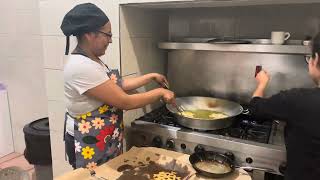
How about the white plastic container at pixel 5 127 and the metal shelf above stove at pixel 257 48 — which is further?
the white plastic container at pixel 5 127

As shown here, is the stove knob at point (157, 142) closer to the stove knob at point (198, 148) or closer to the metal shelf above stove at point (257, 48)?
the stove knob at point (198, 148)

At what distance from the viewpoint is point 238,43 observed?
51.9 inches

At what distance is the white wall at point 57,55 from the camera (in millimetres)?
1309

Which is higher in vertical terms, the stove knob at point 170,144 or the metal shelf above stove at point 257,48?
the metal shelf above stove at point 257,48

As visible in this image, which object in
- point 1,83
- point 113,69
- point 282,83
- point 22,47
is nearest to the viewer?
point 113,69

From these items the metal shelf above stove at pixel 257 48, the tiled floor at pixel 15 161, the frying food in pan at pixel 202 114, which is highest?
the metal shelf above stove at pixel 257 48

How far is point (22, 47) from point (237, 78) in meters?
1.80

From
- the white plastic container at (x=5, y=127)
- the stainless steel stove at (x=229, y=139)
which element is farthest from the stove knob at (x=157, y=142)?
the white plastic container at (x=5, y=127)

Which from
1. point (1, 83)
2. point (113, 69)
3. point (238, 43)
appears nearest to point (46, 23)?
point (113, 69)

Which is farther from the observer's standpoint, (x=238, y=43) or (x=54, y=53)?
(x=54, y=53)

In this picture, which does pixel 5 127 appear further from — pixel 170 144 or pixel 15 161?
pixel 170 144

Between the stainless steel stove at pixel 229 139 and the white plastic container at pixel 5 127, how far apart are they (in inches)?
66.5

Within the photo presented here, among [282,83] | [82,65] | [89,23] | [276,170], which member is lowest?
[276,170]

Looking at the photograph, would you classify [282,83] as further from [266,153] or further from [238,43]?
[266,153]
